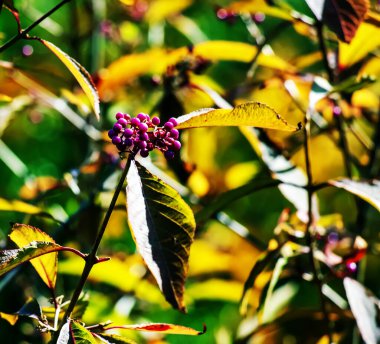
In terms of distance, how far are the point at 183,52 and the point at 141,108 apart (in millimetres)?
620

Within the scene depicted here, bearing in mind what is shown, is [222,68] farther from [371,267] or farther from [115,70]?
[115,70]

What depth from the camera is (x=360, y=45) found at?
131 centimetres

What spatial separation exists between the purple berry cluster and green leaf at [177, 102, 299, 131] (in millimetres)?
17

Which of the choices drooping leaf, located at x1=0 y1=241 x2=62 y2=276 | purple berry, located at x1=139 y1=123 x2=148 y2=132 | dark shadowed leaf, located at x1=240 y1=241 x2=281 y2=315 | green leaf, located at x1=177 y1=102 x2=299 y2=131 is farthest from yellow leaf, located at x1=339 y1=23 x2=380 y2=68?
drooping leaf, located at x1=0 y1=241 x2=62 y2=276

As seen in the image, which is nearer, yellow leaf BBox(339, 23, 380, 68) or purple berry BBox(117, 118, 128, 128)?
purple berry BBox(117, 118, 128, 128)

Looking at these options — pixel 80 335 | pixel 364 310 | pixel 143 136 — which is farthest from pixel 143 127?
pixel 364 310

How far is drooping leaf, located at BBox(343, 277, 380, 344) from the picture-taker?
3.19 ft

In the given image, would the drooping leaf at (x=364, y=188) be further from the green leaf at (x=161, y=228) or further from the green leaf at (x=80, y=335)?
the green leaf at (x=80, y=335)

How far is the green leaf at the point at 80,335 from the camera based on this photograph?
0.70 m

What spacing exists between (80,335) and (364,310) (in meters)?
0.55

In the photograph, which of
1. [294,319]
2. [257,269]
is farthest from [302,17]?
[294,319]

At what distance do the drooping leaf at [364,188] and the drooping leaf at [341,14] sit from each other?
23 cm

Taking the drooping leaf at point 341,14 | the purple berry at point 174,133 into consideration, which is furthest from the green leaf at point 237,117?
the drooping leaf at point 341,14

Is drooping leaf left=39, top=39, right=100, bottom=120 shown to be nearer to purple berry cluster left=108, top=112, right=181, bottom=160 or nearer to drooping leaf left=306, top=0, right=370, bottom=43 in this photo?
purple berry cluster left=108, top=112, right=181, bottom=160
